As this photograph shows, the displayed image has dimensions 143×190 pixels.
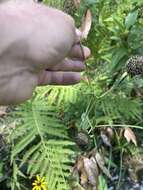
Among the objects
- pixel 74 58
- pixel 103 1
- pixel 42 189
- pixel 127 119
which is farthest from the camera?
pixel 103 1

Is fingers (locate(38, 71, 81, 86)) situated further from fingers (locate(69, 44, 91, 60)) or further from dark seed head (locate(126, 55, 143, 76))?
dark seed head (locate(126, 55, 143, 76))

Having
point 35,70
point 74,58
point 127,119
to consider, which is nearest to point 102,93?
point 127,119

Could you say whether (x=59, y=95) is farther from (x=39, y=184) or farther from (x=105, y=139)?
(x=39, y=184)

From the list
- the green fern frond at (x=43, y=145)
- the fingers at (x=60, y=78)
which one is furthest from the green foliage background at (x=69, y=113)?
the fingers at (x=60, y=78)

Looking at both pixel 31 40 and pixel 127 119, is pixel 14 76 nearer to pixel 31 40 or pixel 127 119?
pixel 31 40

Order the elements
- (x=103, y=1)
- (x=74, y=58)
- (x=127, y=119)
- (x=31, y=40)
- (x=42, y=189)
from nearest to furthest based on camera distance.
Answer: (x=31, y=40) < (x=74, y=58) < (x=42, y=189) < (x=127, y=119) < (x=103, y=1)

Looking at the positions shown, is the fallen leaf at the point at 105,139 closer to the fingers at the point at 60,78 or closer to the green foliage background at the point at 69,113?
the green foliage background at the point at 69,113

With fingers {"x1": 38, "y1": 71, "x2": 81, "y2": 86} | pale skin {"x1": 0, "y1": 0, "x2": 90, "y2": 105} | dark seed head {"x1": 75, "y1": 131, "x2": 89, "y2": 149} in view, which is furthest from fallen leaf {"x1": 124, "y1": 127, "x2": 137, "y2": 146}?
pale skin {"x1": 0, "y1": 0, "x2": 90, "y2": 105}
